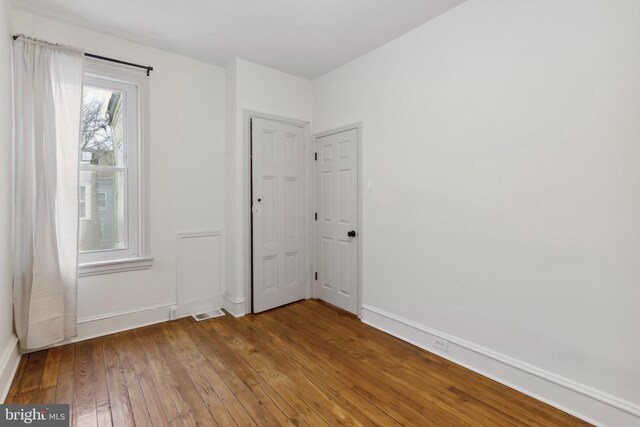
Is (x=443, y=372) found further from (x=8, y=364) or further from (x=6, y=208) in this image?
(x=6, y=208)

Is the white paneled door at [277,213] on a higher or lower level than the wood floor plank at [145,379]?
higher

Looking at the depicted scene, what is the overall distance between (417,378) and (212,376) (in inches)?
58.2

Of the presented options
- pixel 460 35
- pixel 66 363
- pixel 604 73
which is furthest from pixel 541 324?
pixel 66 363

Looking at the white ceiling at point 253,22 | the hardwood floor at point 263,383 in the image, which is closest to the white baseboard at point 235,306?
the hardwood floor at point 263,383

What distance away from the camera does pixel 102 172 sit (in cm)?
295

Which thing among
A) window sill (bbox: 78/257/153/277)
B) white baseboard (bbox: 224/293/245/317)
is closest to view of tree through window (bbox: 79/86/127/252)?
window sill (bbox: 78/257/153/277)

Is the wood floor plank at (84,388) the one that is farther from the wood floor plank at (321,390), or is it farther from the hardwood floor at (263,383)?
the wood floor plank at (321,390)

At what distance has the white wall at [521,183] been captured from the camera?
5.69 feet

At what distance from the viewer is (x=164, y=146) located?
3.18 meters

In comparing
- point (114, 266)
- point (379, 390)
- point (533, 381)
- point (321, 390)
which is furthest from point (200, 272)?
point (533, 381)

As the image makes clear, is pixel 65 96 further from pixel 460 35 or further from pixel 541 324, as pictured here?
pixel 541 324

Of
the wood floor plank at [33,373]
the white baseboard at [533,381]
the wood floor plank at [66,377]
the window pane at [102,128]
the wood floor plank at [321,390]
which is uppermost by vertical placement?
the window pane at [102,128]

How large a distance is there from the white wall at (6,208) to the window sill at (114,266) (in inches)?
19.6

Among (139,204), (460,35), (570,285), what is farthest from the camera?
(139,204)
